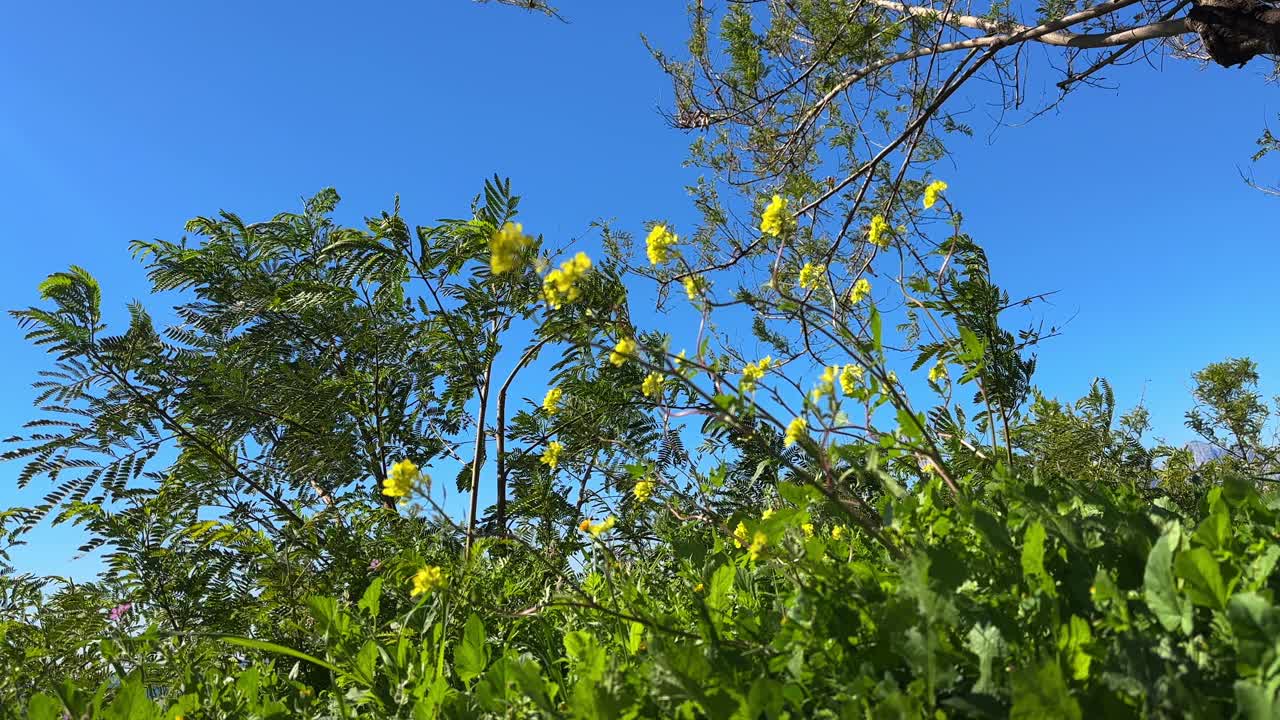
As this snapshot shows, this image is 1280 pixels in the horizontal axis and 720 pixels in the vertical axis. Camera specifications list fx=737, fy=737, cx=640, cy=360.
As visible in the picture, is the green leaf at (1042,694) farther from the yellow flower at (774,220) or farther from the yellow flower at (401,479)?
the yellow flower at (774,220)

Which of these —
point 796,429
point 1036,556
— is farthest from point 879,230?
point 1036,556

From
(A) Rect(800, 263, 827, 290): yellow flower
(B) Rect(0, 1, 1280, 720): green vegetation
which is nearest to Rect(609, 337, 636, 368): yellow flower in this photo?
(B) Rect(0, 1, 1280, 720): green vegetation

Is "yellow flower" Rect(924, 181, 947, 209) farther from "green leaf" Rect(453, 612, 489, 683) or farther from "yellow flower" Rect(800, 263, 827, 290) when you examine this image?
"green leaf" Rect(453, 612, 489, 683)

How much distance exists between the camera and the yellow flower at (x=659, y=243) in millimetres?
1510

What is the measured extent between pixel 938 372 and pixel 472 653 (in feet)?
4.57

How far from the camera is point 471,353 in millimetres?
2596

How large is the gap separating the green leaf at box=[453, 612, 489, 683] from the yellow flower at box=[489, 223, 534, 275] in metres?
0.61

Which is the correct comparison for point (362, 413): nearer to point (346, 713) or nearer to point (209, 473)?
point (209, 473)

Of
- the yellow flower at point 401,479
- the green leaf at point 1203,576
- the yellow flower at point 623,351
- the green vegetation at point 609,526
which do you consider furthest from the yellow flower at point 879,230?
the yellow flower at point 401,479

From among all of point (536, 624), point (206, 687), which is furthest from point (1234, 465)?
point (206, 687)

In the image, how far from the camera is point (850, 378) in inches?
59.7

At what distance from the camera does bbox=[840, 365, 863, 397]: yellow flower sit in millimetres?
1435

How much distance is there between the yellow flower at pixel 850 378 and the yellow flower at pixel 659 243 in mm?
446

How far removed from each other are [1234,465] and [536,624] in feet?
10.2
